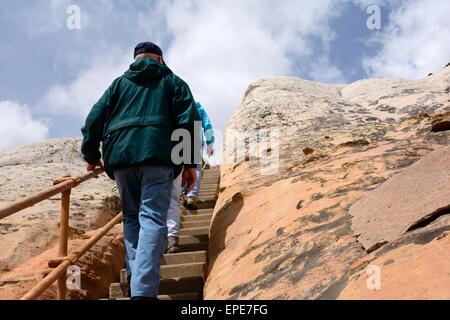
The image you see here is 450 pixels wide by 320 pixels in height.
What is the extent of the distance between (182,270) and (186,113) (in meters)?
1.71

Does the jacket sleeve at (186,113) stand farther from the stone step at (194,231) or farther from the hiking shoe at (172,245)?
the stone step at (194,231)

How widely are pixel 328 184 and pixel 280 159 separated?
2397mm

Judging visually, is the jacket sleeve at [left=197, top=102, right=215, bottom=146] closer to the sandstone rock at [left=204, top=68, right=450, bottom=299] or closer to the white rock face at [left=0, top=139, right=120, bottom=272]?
the sandstone rock at [left=204, top=68, right=450, bottom=299]

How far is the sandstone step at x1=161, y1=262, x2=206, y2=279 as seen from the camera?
4102mm

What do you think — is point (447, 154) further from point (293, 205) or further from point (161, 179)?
point (161, 179)

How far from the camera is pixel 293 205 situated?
3.62 m

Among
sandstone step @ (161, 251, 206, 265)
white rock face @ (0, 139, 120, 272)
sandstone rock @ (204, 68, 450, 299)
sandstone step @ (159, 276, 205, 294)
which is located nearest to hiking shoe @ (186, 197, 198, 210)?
sandstone rock @ (204, 68, 450, 299)

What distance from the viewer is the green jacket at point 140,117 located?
307 centimetres

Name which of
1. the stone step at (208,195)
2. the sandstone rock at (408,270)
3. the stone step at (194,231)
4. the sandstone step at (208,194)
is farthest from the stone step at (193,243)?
the sandstone step at (208,194)

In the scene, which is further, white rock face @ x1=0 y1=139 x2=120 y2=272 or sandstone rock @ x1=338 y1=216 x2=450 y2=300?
white rock face @ x1=0 y1=139 x2=120 y2=272

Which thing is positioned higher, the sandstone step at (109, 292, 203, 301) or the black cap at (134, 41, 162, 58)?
the black cap at (134, 41, 162, 58)

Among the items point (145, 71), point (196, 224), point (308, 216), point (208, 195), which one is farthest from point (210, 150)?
point (208, 195)

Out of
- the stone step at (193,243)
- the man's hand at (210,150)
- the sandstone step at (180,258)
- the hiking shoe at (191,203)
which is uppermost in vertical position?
the man's hand at (210,150)
